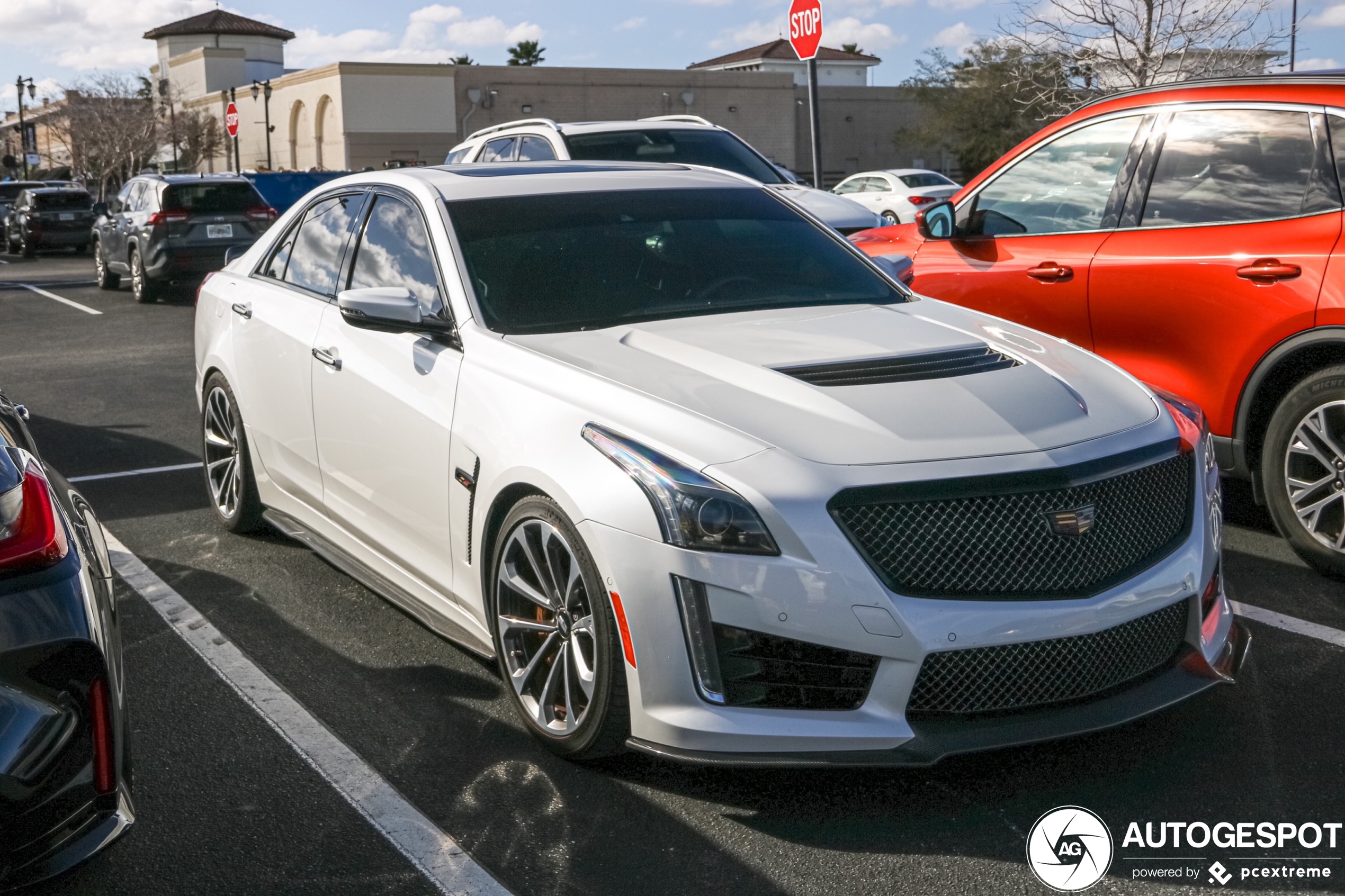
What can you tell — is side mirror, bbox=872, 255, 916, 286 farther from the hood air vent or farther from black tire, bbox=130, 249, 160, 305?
black tire, bbox=130, 249, 160, 305

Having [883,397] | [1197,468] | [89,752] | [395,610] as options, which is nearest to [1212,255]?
[1197,468]

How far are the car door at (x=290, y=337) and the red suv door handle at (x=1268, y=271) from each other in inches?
134

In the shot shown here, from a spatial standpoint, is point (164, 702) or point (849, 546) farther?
point (164, 702)

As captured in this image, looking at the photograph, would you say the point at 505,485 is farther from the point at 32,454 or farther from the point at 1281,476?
the point at 1281,476

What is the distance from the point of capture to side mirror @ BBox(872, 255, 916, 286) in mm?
5293

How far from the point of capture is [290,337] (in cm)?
537

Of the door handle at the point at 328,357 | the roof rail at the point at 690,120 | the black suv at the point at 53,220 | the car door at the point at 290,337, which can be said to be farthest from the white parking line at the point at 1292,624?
the black suv at the point at 53,220

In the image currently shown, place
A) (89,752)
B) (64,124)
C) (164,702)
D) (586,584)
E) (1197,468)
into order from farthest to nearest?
(64,124) < (164,702) < (1197,468) < (586,584) < (89,752)

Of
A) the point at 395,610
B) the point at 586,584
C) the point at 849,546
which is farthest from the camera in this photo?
the point at 395,610

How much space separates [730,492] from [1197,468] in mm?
1404

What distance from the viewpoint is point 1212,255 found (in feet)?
18.4

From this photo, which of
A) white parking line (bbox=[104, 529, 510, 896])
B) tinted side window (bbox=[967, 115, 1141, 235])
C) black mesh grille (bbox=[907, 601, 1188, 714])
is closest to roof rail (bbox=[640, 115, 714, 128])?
tinted side window (bbox=[967, 115, 1141, 235])
